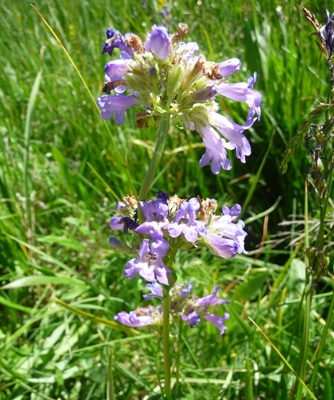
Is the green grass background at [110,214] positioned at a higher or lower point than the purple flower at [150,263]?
lower

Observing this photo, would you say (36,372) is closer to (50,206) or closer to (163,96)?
(50,206)

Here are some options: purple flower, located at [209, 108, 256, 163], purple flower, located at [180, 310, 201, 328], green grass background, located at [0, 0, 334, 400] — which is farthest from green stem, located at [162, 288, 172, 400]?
purple flower, located at [209, 108, 256, 163]

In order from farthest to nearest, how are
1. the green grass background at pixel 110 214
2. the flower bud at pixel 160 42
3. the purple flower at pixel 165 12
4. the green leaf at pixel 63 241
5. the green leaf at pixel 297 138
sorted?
the purple flower at pixel 165 12, the green leaf at pixel 63 241, the green grass background at pixel 110 214, the green leaf at pixel 297 138, the flower bud at pixel 160 42

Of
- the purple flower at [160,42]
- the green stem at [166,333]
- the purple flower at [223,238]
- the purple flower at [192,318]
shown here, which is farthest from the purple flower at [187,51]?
the purple flower at [192,318]


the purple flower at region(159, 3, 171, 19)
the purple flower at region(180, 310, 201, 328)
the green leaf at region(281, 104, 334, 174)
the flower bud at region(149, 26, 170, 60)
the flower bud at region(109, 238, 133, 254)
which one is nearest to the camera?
the flower bud at region(149, 26, 170, 60)

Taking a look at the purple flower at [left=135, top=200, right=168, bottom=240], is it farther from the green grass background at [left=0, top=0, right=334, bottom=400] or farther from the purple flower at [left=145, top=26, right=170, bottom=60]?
the green grass background at [left=0, top=0, right=334, bottom=400]

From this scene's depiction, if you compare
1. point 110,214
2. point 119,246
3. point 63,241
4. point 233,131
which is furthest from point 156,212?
point 110,214

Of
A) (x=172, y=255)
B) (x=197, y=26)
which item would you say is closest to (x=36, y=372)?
(x=172, y=255)

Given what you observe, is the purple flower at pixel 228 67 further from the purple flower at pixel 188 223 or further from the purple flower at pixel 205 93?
the purple flower at pixel 188 223
